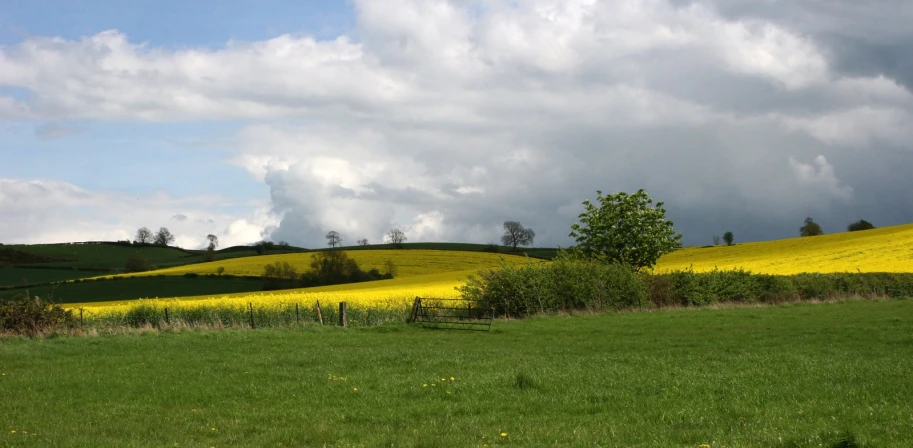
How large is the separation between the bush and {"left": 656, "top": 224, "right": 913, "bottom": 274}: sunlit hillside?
42.5 metres

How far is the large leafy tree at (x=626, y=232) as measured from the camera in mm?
53375

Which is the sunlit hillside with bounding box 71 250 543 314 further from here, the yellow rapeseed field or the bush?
the bush

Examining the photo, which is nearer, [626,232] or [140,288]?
[626,232]

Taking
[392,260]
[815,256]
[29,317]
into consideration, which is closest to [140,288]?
[392,260]

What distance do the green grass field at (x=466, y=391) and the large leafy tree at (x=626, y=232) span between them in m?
26.6

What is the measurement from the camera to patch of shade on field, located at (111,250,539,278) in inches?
3310

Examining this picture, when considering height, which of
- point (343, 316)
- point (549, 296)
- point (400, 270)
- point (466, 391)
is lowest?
point (466, 391)

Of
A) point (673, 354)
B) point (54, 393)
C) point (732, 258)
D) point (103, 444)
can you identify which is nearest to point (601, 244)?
point (732, 258)

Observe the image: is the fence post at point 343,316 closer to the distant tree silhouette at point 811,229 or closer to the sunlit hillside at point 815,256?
the sunlit hillside at point 815,256

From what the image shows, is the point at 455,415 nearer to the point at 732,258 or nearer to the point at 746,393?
the point at 746,393

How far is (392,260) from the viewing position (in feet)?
304

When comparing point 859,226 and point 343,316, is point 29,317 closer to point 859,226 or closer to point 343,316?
point 343,316

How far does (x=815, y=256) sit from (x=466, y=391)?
2102 inches

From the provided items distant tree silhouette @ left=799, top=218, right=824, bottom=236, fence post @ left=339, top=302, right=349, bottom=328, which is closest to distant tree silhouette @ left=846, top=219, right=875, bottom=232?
distant tree silhouette @ left=799, top=218, right=824, bottom=236
